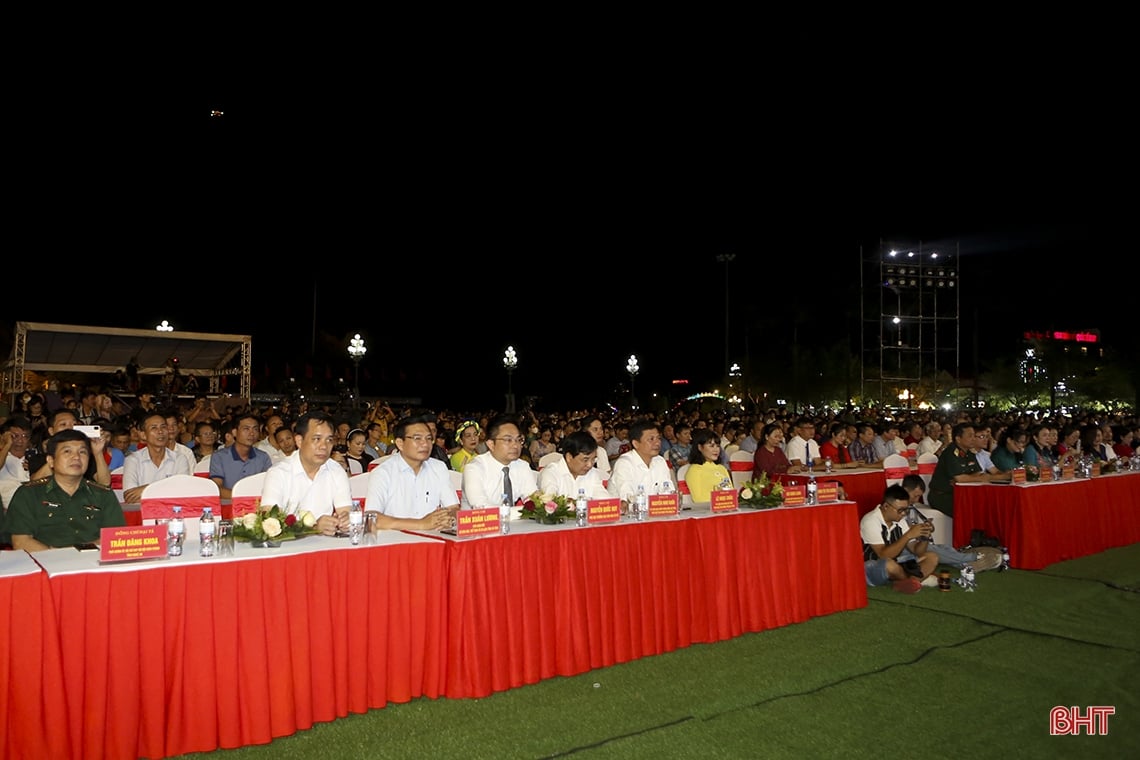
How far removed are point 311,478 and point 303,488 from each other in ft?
0.23

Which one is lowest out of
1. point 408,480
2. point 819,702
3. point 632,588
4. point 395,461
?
point 819,702

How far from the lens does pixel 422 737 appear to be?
3.55 metres

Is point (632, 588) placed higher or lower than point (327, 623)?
lower

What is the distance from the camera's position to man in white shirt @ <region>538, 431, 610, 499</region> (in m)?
5.39

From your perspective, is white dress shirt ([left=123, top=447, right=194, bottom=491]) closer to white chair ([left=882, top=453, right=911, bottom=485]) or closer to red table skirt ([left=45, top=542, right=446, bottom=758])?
red table skirt ([left=45, top=542, right=446, bottom=758])

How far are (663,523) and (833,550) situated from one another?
177 centimetres

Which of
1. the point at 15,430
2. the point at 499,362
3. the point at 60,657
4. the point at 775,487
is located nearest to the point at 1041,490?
the point at 775,487

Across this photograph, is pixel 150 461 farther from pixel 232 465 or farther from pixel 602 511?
pixel 602 511

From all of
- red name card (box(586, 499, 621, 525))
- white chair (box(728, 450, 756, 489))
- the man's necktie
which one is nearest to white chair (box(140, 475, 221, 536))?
the man's necktie

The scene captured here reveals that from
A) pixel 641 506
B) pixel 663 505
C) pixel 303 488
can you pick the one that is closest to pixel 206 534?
pixel 303 488

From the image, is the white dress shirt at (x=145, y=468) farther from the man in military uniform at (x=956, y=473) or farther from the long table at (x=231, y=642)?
the man in military uniform at (x=956, y=473)

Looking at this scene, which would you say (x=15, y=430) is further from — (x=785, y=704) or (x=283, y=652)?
(x=785, y=704)

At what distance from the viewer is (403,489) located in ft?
15.8

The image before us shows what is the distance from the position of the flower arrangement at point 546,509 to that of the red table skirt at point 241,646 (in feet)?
2.69
